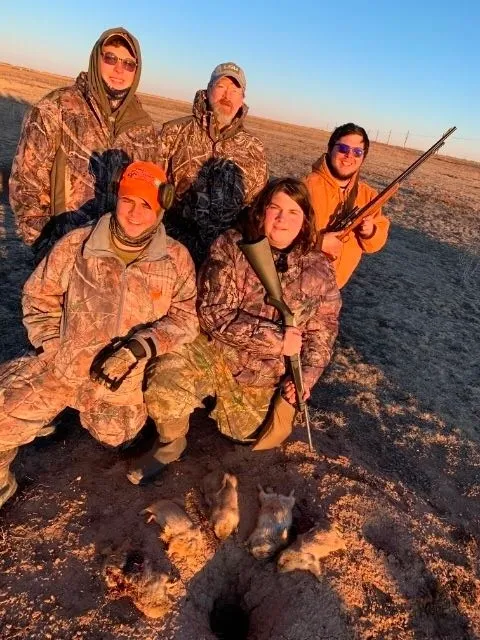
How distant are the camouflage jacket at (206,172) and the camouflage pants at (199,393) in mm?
1194

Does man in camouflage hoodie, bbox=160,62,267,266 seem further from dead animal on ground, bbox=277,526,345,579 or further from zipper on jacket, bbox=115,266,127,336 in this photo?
dead animal on ground, bbox=277,526,345,579

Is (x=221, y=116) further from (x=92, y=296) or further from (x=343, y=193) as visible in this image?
(x=92, y=296)

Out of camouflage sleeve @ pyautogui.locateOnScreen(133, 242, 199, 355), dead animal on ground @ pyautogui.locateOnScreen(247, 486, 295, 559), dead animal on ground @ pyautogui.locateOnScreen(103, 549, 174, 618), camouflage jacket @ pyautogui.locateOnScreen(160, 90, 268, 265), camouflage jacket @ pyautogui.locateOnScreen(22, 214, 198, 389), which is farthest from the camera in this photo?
camouflage jacket @ pyautogui.locateOnScreen(160, 90, 268, 265)

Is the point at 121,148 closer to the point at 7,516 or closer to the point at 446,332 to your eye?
the point at 7,516

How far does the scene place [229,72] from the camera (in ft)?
14.3

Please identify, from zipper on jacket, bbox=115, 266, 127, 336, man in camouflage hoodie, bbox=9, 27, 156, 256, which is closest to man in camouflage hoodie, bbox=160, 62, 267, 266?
man in camouflage hoodie, bbox=9, 27, 156, 256

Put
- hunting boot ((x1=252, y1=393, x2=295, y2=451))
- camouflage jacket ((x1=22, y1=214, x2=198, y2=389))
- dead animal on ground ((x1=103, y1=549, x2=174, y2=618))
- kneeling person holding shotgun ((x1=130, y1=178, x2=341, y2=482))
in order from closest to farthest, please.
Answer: dead animal on ground ((x1=103, y1=549, x2=174, y2=618)), camouflage jacket ((x1=22, y1=214, x2=198, y2=389)), kneeling person holding shotgun ((x1=130, y1=178, x2=341, y2=482)), hunting boot ((x1=252, y1=393, x2=295, y2=451))

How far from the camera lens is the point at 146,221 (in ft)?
11.1

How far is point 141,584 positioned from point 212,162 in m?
3.41

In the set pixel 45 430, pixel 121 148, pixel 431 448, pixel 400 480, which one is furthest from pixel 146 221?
pixel 431 448

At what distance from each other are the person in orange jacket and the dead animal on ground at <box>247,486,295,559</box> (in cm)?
225

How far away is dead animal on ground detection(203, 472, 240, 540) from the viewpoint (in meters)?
3.39

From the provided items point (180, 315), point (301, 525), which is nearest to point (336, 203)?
point (180, 315)

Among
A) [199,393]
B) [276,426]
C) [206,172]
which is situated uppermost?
[206,172]
